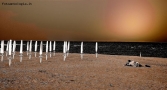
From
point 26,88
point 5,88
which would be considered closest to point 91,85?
point 26,88

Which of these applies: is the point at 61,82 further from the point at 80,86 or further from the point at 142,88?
the point at 142,88

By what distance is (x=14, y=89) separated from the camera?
41.3 ft

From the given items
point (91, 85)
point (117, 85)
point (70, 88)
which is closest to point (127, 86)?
point (117, 85)

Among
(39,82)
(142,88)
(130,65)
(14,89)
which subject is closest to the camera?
(14,89)

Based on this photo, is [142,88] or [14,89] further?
[142,88]

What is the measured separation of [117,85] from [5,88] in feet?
25.3

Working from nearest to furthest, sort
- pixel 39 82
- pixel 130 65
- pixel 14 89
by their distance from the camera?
1. pixel 14 89
2. pixel 39 82
3. pixel 130 65

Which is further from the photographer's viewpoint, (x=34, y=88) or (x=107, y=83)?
(x=107, y=83)

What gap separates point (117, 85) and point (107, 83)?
0.93 m

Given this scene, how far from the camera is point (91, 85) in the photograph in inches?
558

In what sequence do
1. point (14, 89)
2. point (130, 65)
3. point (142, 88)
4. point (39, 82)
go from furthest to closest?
1. point (130, 65)
2. point (39, 82)
3. point (142, 88)
4. point (14, 89)

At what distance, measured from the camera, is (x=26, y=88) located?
12.9 meters

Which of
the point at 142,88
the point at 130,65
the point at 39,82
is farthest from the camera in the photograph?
the point at 130,65

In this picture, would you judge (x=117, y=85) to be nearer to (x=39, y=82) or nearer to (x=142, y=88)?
(x=142, y=88)
